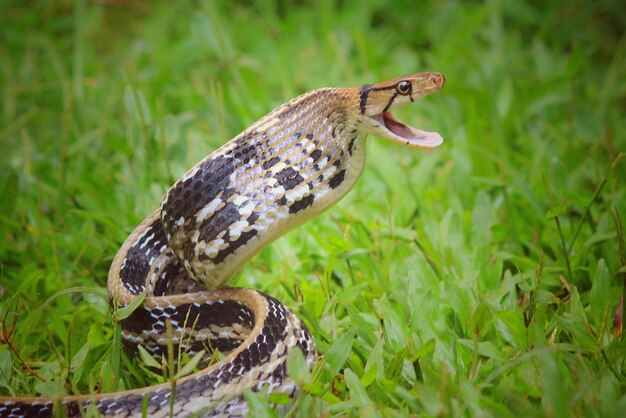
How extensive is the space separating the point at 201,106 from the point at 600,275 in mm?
3081

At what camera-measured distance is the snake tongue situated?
9.24 ft

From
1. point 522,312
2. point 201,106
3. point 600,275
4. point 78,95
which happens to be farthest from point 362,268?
point 78,95

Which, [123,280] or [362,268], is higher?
[123,280]

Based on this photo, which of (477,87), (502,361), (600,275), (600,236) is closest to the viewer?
(502,361)

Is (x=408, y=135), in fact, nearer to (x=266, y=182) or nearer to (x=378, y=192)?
(x=266, y=182)

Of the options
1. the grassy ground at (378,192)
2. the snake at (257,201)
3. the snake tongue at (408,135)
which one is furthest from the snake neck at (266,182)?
the grassy ground at (378,192)

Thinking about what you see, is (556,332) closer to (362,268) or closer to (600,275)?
(600,275)

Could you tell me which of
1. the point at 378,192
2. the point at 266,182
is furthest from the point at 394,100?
the point at 378,192

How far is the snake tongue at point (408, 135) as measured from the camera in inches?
111

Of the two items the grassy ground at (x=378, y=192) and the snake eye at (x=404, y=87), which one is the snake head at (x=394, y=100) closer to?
the snake eye at (x=404, y=87)

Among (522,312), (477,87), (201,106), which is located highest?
(201,106)

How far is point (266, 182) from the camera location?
111 inches

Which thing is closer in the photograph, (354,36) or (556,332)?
(556,332)

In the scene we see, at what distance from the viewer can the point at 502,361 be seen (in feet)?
8.89
